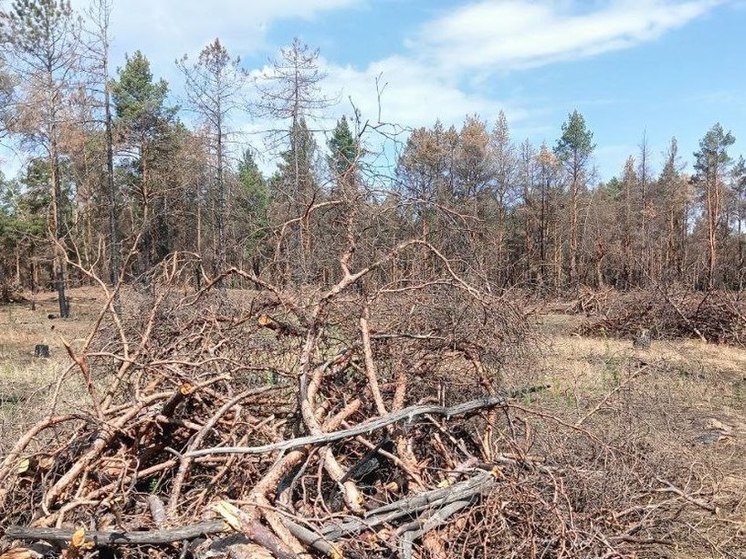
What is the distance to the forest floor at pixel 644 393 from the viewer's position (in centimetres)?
497

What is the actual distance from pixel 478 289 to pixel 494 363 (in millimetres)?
587

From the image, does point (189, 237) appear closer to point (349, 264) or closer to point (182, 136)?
point (182, 136)

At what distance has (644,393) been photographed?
7.22 meters

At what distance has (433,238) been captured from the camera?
5105 millimetres

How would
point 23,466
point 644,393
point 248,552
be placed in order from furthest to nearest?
point 644,393 → point 23,466 → point 248,552

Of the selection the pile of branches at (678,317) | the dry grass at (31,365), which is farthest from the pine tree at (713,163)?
the dry grass at (31,365)

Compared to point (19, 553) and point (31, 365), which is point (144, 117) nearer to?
point (31, 365)

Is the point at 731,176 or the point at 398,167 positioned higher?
the point at 731,176

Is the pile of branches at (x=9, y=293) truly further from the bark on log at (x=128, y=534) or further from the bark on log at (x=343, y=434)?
the bark on log at (x=343, y=434)

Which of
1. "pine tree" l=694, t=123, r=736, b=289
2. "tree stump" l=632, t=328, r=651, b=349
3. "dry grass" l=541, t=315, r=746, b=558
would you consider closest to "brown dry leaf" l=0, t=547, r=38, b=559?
"dry grass" l=541, t=315, r=746, b=558

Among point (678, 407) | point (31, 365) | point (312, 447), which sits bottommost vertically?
point (678, 407)

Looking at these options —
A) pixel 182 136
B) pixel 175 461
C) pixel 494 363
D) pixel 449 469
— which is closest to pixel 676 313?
pixel 494 363

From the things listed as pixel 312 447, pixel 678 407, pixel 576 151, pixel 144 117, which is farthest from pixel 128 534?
pixel 576 151

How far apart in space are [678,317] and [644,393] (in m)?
8.21
